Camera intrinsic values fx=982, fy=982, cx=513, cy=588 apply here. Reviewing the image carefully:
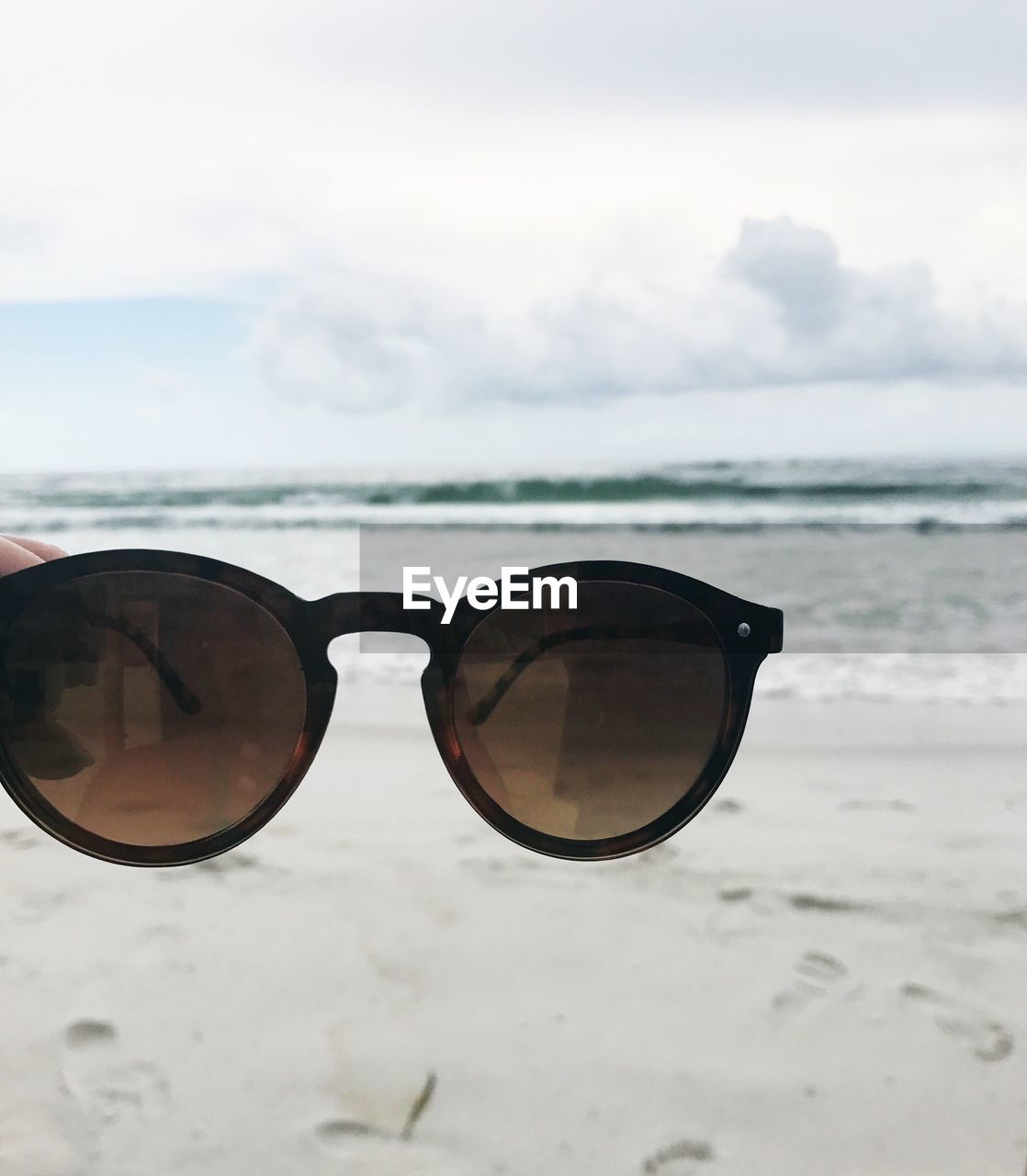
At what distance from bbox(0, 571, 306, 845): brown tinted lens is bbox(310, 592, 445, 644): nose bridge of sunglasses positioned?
0.03 m

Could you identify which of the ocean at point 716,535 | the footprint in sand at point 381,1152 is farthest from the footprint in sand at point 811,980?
the ocean at point 716,535

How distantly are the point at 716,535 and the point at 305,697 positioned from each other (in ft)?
15.2

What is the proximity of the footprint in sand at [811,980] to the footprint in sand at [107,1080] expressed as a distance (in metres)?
0.63

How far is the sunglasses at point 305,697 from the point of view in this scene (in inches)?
26.6

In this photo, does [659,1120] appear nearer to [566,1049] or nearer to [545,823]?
[566,1049]

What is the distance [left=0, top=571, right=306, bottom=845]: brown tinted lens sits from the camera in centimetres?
67

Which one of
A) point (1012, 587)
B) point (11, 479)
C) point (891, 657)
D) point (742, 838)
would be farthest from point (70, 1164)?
point (11, 479)

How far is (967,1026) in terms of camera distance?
99cm

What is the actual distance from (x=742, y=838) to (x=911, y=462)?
6767 mm
